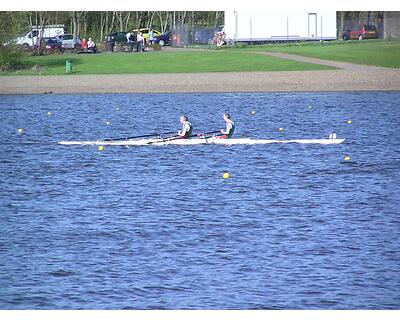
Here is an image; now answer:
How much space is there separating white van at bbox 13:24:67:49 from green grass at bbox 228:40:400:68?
16407mm

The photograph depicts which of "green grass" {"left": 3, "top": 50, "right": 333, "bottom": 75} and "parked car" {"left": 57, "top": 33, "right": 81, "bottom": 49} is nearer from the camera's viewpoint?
"green grass" {"left": 3, "top": 50, "right": 333, "bottom": 75}

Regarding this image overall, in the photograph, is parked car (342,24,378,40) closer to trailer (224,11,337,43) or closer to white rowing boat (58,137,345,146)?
trailer (224,11,337,43)

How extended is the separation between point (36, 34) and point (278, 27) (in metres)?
19.6

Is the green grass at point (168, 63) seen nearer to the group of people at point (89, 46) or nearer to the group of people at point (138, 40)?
the group of people at point (138, 40)

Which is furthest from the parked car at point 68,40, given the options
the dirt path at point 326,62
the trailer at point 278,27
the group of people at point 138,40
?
the dirt path at point 326,62

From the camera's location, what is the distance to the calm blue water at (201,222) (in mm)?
17938

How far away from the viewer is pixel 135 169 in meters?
32.4

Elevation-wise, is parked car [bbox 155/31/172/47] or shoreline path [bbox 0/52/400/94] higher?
parked car [bbox 155/31/172/47]

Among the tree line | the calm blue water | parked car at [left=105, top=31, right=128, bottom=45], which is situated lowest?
the calm blue water

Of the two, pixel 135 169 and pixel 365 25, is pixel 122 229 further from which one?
pixel 365 25

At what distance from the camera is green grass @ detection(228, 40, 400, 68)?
61.6 metres

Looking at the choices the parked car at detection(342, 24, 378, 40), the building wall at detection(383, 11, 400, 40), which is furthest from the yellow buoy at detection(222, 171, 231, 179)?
the parked car at detection(342, 24, 378, 40)

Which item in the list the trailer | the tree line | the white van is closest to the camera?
the trailer

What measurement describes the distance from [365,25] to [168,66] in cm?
2219
